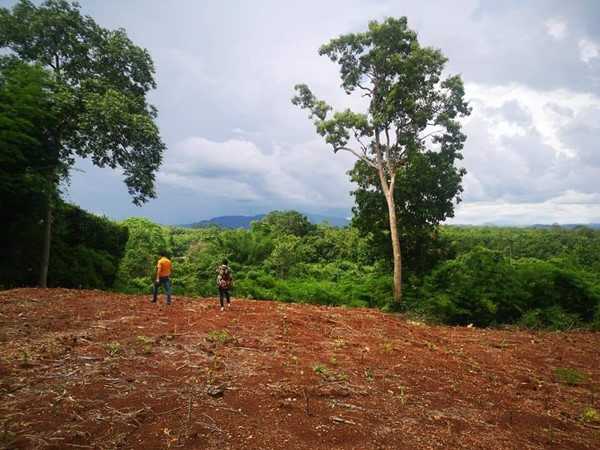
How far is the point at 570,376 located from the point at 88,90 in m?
15.6

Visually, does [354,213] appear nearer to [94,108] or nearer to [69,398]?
[94,108]

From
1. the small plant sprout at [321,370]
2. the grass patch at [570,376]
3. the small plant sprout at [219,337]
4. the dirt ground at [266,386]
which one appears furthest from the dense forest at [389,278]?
the small plant sprout at [321,370]

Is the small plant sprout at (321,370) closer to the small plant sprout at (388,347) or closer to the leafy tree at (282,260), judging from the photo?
the small plant sprout at (388,347)

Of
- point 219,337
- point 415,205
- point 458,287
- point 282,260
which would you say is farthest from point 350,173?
point 219,337

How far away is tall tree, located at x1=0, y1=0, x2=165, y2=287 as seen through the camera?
1304 cm

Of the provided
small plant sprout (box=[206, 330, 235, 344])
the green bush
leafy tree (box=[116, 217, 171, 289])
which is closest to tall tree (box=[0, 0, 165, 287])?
leafy tree (box=[116, 217, 171, 289])

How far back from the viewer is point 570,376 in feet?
23.4

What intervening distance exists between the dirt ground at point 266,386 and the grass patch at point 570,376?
4 centimetres

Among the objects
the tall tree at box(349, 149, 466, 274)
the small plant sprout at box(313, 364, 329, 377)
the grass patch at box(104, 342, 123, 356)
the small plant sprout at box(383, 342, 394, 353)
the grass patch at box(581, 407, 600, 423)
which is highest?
the tall tree at box(349, 149, 466, 274)

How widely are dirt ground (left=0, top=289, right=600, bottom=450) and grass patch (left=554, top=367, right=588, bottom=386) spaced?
38 millimetres

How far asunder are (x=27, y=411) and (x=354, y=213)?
14301 mm

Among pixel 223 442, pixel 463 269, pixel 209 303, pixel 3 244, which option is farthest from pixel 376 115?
pixel 3 244

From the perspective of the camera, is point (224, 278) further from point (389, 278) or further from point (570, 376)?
point (389, 278)

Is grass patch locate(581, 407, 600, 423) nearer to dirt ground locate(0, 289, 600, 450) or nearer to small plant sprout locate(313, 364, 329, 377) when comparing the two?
dirt ground locate(0, 289, 600, 450)
